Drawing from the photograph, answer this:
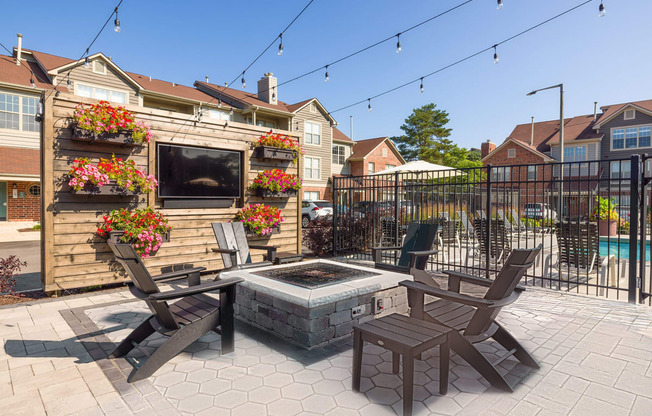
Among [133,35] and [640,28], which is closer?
[640,28]

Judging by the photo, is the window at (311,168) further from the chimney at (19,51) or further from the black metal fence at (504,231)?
the chimney at (19,51)

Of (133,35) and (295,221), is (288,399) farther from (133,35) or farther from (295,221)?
(133,35)

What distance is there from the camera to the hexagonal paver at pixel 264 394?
7.56 ft

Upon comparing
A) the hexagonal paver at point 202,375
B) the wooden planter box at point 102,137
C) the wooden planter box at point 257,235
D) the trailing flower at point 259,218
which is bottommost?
the hexagonal paver at point 202,375

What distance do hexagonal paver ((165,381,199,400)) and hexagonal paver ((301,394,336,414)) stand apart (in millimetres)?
800

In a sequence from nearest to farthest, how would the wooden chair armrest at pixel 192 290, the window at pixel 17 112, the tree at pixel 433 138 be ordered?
the wooden chair armrest at pixel 192 290 → the window at pixel 17 112 → the tree at pixel 433 138

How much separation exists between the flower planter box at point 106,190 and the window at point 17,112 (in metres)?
15.2

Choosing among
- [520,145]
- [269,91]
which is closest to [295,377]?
[269,91]

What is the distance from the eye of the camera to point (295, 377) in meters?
2.64

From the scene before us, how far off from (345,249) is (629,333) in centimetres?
559

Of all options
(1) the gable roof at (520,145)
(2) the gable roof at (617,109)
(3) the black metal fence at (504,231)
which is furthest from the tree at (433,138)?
(3) the black metal fence at (504,231)

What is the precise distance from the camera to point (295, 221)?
7.45 m

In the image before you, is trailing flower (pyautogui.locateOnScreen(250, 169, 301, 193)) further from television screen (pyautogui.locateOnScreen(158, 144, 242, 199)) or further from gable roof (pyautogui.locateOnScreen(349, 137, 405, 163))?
gable roof (pyautogui.locateOnScreen(349, 137, 405, 163))

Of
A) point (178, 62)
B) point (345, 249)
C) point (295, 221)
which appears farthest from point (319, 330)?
point (178, 62)
